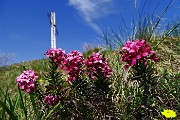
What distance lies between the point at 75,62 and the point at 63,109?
57 centimetres

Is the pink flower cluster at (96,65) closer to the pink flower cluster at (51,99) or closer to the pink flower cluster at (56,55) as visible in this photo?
the pink flower cluster at (56,55)

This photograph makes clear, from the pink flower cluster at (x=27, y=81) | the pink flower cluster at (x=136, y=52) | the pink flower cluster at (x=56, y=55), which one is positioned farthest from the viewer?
the pink flower cluster at (x=56, y=55)

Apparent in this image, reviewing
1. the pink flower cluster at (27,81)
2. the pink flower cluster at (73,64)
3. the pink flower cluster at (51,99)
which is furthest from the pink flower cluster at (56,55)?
the pink flower cluster at (51,99)

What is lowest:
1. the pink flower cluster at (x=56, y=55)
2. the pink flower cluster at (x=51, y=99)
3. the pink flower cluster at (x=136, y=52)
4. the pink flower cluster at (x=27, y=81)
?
the pink flower cluster at (x=51, y=99)

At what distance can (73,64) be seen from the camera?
12.8ft

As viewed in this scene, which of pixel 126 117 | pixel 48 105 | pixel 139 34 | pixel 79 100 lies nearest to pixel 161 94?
pixel 126 117

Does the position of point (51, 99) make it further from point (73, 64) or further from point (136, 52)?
point (136, 52)

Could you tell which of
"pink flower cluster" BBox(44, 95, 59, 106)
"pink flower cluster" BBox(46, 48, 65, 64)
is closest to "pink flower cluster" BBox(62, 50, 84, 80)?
"pink flower cluster" BBox(46, 48, 65, 64)

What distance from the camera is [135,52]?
3.41 m

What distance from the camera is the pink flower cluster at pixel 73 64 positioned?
3887 millimetres

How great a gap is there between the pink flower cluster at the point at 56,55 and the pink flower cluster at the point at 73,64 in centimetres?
10

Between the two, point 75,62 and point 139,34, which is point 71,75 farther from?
point 139,34

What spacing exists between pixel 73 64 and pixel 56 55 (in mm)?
263

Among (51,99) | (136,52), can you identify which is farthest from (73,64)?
(136,52)
